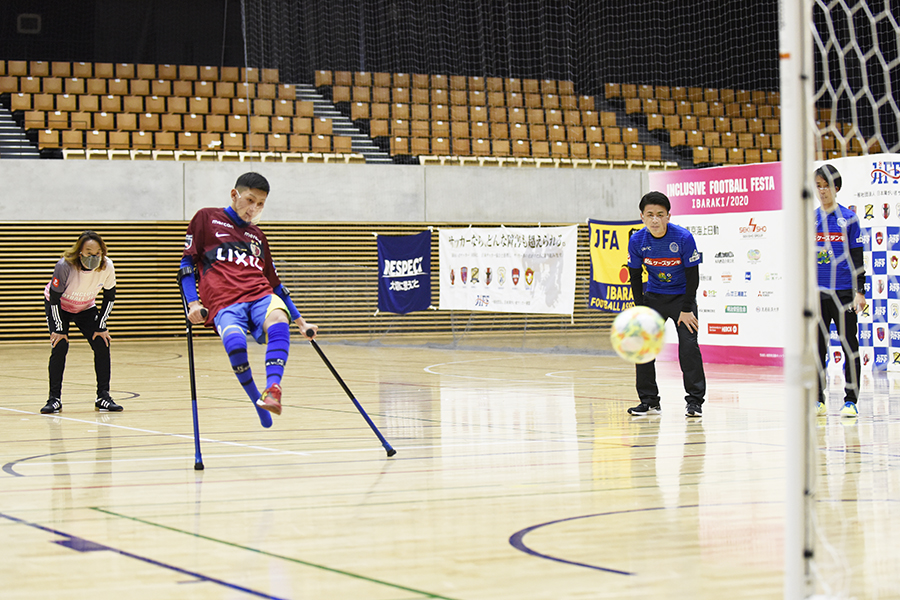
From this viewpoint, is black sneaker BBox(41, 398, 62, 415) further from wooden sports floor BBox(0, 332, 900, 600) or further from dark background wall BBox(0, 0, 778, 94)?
dark background wall BBox(0, 0, 778, 94)

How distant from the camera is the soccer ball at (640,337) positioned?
216 inches

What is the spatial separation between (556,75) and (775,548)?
23839 mm

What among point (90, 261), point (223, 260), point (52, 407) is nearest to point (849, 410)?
point (223, 260)

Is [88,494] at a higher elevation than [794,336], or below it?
below

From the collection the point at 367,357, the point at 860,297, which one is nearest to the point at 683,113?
the point at 367,357

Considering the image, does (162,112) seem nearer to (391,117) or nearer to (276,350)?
(391,117)

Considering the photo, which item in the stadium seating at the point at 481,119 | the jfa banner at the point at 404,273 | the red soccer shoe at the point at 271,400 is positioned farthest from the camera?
the stadium seating at the point at 481,119

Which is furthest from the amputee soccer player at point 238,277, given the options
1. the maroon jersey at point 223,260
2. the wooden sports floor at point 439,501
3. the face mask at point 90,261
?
the face mask at point 90,261

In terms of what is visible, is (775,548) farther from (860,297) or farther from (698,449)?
(860,297)

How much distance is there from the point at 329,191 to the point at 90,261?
506 inches

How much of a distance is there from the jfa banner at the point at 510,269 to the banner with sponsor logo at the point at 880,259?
→ 484 centimetres

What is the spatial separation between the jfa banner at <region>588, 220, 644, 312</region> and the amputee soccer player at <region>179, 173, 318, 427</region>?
9232mm

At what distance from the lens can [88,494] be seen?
5066 millimetres

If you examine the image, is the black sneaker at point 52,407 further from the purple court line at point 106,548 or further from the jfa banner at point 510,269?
the jfa banner at point 510,269
